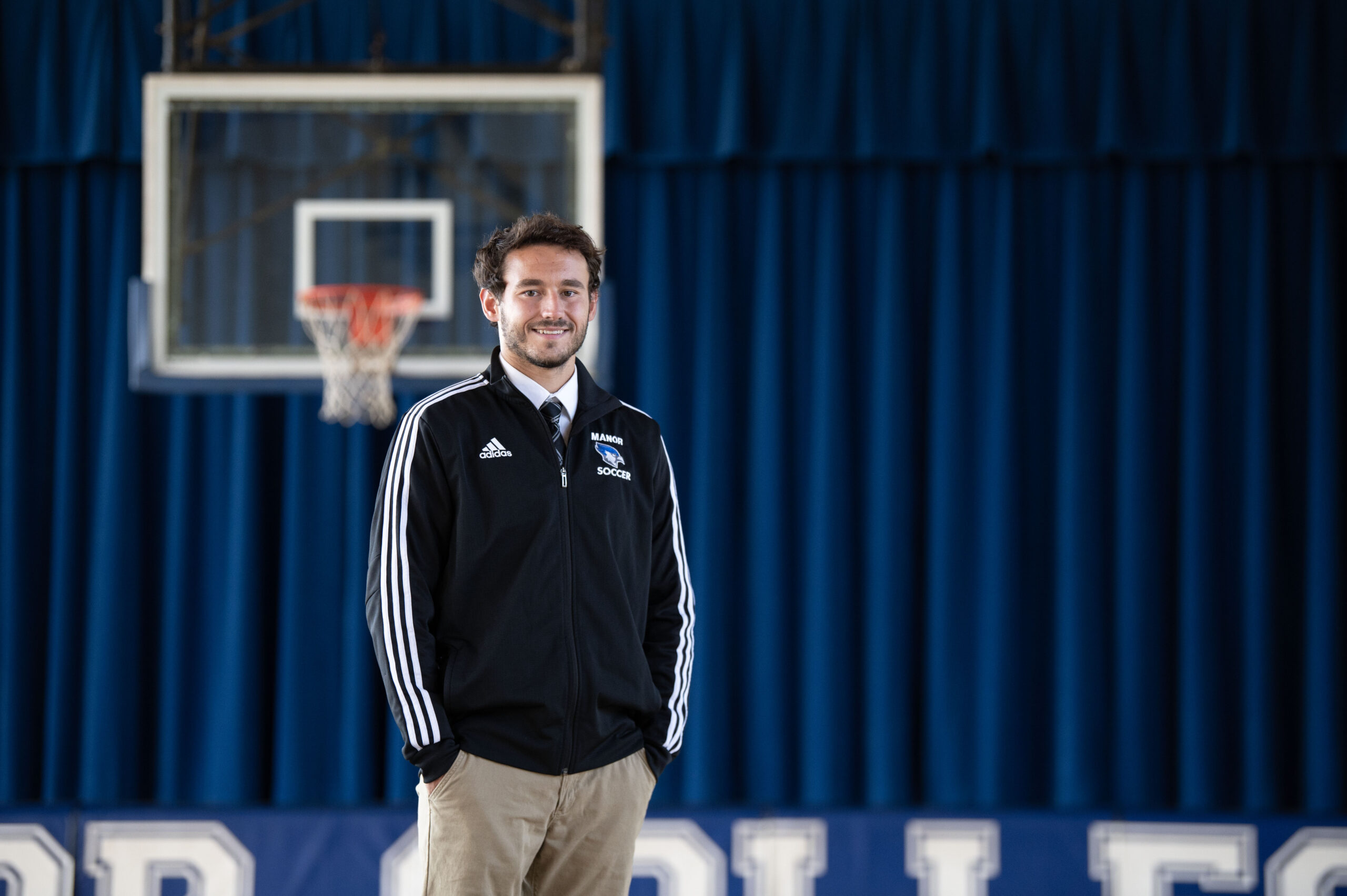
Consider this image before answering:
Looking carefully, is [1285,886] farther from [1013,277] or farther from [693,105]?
[693,105]

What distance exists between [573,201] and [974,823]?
2.37m

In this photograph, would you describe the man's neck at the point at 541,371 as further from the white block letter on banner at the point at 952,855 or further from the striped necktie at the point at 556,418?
the white block letter on banner at the point at 952,855

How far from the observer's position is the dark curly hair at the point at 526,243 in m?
2.04

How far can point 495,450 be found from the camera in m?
1.97

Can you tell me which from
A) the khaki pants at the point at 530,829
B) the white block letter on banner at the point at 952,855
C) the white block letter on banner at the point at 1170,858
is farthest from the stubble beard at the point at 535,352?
the white block letter on banner at the point at 1170,858

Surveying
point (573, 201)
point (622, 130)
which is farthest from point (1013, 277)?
point (573, 201)

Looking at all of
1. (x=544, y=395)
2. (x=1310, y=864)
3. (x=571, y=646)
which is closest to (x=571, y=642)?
(x=571, y=646)

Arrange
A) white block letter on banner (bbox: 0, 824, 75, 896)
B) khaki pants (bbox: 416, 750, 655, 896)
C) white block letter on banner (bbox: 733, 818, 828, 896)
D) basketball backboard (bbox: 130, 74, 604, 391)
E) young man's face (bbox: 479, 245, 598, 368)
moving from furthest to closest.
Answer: white block letter on banner (bbox: 733, 818, 828, 896), white block letter on banner (bbox: 0, 824, 75, 896), basketball backboard (bbox: 130, 74, 604, 391), young man's face (bbox: 479, 245, 598, 368), khaki pants (bbox: 416, 750, 655, 896)

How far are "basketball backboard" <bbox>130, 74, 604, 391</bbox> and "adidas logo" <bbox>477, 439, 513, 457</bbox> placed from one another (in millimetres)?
1658

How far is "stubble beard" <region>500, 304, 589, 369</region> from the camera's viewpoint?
201 centimetres

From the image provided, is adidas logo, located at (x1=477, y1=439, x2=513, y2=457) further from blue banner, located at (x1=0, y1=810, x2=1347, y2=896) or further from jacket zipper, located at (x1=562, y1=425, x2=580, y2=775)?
blue banner, located at (x1=0, y1=810, x2=1347, y2=896)

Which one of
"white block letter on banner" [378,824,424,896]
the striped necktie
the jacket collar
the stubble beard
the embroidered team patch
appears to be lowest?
"white block letter on banner" [378,824,424,896]

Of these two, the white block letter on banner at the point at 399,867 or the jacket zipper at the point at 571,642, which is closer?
the jacket zipper at the point at 571,642

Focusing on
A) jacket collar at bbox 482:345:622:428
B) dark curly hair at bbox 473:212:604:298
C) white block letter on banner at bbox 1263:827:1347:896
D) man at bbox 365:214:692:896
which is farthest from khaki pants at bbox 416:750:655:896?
white block letter on banner at bbox 1263:827:1347:896
